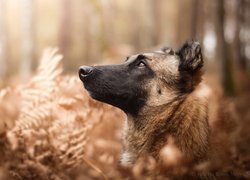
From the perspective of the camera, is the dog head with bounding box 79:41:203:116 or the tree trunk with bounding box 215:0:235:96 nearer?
the dog head with bounding box 79:41:203:116

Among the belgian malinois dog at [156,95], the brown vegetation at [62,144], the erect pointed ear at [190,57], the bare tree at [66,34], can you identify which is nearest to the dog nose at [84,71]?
the belgian malinois dog at [156,95]

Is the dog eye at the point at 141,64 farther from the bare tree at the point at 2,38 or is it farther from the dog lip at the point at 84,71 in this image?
the bare tree at the point at 2,38

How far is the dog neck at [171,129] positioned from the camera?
13.0 feet

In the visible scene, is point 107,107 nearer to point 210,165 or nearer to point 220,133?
point 220,133

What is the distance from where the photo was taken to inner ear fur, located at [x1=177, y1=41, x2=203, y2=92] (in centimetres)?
418

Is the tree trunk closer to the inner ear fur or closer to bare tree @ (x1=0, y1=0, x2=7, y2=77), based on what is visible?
bare tree @ (x1=0, y1=0, x2=7, y2=77)

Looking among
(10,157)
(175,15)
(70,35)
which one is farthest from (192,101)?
(70,35)

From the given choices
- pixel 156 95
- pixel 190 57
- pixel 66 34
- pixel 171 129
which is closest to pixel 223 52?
pixel 156 95

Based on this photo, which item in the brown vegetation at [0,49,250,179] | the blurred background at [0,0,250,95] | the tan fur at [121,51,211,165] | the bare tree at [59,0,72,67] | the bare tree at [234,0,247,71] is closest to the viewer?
the brown vegetation at [0,49,250,179]

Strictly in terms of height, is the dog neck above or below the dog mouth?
below

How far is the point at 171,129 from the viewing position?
4203mm

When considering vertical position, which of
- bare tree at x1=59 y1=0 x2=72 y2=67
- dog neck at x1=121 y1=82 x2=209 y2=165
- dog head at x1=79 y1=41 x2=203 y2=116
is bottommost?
bare tree at x1=59 y1=0 x2=72 y2=67

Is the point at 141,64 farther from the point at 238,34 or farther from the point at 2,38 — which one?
the point at 238,34

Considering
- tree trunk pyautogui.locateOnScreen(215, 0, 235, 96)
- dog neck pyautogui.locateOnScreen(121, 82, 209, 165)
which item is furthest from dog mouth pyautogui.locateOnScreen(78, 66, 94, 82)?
tree trunk pyautogui.locateOnScreen(215, 0, 235, 96)
